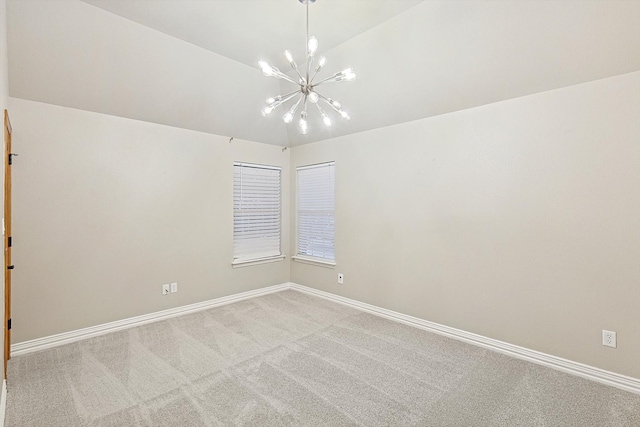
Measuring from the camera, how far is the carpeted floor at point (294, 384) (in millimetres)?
1988

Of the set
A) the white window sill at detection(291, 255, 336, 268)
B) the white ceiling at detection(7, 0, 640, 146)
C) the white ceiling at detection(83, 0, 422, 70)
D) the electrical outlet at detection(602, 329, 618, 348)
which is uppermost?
the white ceiling at detection(83, 0, 422, 70)

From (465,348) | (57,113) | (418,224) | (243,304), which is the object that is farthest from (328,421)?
(57,113)

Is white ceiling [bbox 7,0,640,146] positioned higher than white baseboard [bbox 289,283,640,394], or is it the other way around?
white ceiling [bbox 7,0,640,146]

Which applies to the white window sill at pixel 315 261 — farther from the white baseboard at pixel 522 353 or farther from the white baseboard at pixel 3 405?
the white baseboard at pixel 3 405

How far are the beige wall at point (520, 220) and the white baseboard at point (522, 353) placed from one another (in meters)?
0.06

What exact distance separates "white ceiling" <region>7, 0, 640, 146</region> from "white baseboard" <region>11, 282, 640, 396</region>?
7.92 ft

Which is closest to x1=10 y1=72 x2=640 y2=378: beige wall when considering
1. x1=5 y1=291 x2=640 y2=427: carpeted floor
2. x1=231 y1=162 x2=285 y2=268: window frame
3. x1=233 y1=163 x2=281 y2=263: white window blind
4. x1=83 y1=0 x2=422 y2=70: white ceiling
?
x1=231 y1=162 x2=285 y2=268: window frame

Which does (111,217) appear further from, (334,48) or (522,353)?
(522,353)

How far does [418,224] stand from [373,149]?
46.5 inches

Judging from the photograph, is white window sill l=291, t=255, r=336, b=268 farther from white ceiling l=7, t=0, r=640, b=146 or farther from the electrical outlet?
the electrical outlet

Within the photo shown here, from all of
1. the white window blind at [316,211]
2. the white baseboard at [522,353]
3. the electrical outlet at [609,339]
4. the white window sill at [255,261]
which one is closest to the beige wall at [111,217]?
the white window sill at [255,261]

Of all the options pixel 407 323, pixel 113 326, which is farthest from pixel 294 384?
pixel 113 326

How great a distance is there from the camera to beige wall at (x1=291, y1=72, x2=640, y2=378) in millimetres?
2334

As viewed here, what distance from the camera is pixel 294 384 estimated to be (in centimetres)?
236
